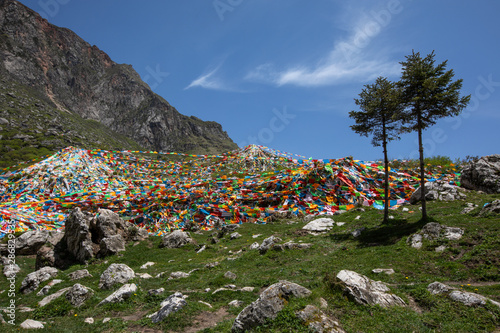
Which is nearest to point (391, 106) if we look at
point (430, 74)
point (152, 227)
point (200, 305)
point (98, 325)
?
point (430, 74)

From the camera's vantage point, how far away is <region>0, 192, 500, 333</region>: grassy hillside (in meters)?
8.32

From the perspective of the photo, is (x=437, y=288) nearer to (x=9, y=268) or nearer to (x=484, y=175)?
(x=484, y=175)

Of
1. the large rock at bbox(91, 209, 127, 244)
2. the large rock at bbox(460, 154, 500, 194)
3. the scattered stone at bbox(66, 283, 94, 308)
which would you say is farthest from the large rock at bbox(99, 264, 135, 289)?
the large rock at bbox(460, 154, 500, 194)

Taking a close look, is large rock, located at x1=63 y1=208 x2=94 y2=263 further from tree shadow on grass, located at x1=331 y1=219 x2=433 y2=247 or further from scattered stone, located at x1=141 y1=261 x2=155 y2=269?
tree shadow on grass, located at x1=331 y1=219 x2=433 y2=247

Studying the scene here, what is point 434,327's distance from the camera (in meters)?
7.91

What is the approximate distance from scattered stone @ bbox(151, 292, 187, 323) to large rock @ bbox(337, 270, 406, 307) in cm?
616

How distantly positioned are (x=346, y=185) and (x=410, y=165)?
16509 millimetres

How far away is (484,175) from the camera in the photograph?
2606cm

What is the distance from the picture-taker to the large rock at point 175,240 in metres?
Result: 24.0

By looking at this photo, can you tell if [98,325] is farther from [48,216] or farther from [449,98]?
[48,216]

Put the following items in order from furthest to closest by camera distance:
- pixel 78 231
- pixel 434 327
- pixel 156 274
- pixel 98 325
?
pixel 78 231, pixel 156 274, pixel 98 325, pixel 434 327

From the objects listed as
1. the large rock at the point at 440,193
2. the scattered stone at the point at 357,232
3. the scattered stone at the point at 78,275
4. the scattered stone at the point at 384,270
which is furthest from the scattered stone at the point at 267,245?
the large rock at the point at 440,193

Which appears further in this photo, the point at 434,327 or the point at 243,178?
the point at 243,178

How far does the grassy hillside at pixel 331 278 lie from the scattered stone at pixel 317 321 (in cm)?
24
